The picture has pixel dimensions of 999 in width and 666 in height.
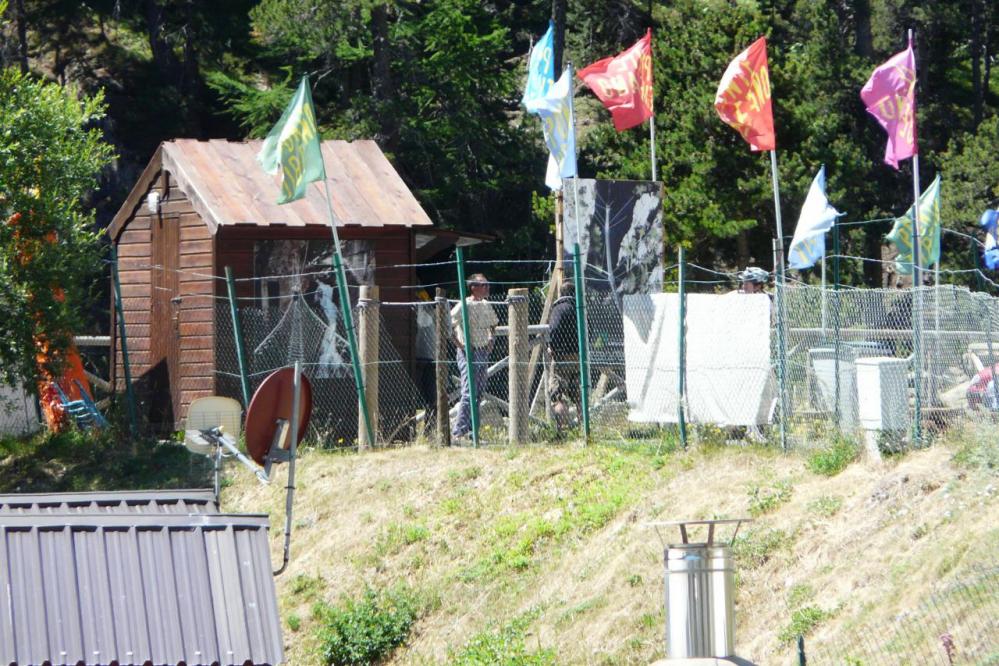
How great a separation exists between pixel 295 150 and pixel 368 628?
5.50 m

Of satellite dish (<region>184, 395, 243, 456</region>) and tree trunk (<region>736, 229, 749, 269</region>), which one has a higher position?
tree trunk (<region>736, 229, 749, 269</region>)

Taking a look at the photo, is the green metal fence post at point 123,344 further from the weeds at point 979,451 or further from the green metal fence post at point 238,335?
the weeds at point 979,451

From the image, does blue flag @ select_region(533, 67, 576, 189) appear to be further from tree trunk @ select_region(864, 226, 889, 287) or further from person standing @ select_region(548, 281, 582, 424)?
tree trunk @ select_region(864, 226, 889, 287)

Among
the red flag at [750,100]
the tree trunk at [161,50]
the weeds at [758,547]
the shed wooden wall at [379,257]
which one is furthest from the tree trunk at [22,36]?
the weeds at [758,547]

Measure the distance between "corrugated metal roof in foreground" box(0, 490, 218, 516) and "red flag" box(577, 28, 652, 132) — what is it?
9.58 metres

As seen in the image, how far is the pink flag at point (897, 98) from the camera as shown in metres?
18.0

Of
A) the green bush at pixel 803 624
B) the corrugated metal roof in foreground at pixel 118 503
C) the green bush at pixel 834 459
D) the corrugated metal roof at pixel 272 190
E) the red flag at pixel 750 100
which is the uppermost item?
the red flag at pixel 750 100

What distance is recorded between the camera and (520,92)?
36.1 meters

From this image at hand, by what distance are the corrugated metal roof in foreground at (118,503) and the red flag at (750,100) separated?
9.30 m

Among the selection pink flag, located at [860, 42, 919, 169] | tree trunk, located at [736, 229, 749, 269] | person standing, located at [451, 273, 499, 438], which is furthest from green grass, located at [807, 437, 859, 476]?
tree trunk, located at [736, 229, 749, 269]

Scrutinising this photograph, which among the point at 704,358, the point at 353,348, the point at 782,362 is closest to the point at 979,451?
the point at 782,362

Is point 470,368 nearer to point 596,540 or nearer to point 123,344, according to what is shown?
point 596,540

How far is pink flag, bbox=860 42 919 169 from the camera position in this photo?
59.2 feet

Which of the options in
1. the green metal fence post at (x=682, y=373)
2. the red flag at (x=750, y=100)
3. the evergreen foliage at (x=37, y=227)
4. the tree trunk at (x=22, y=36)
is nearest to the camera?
the green metal fence post at (x=682, y=373)
